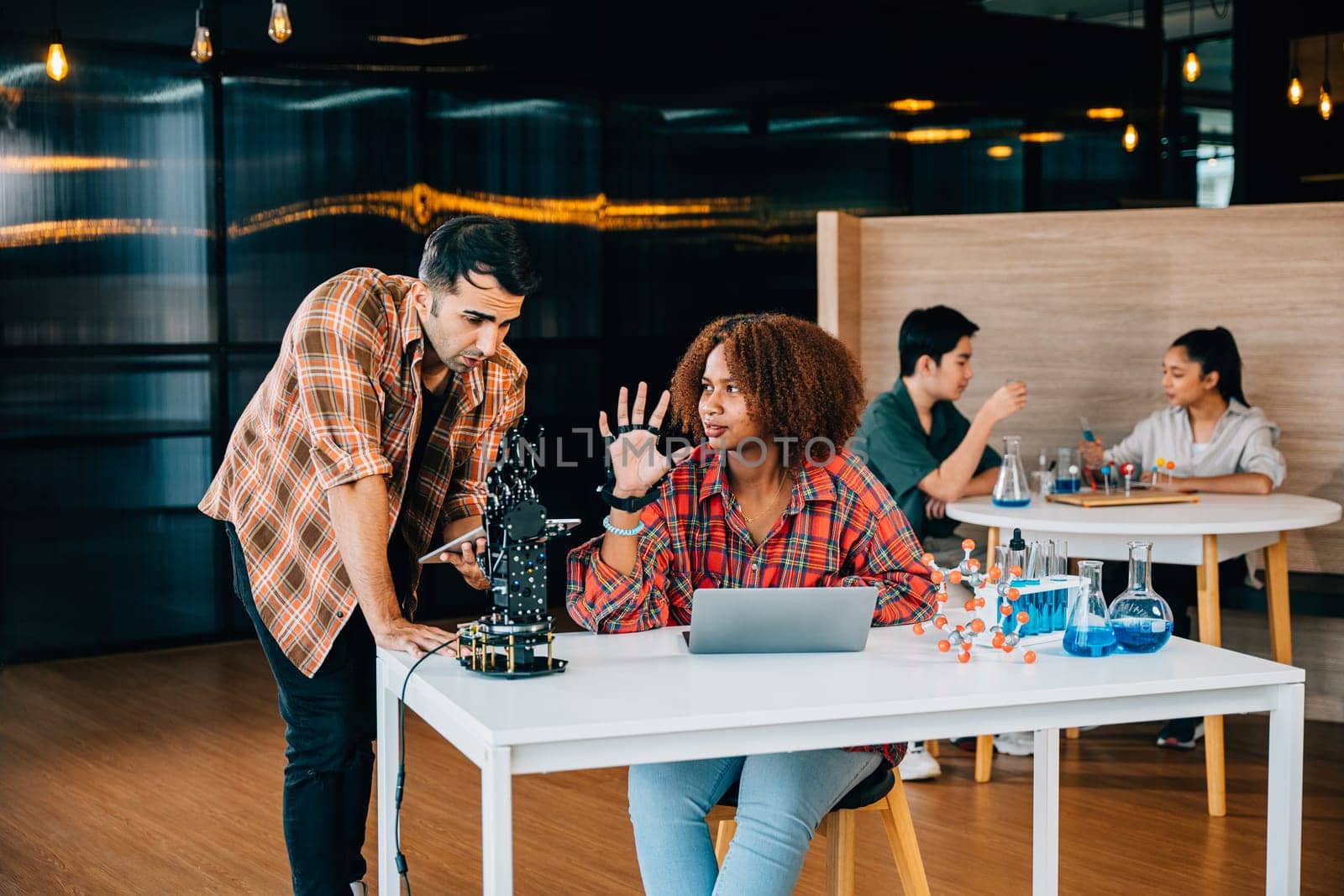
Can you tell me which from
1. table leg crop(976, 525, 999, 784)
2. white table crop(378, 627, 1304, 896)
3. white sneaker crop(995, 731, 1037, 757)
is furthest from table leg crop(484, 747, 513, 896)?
white sneaker crop(995, 731, 1037, 757)

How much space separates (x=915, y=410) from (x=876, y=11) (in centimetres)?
345

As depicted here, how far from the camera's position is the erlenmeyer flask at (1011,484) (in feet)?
12.7

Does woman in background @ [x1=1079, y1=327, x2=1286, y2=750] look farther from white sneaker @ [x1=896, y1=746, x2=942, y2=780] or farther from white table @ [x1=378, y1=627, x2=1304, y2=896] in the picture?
white table @ [x1=378, y1=627, x2=1304, y2=896]

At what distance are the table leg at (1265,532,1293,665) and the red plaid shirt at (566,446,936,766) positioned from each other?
74.3 inches

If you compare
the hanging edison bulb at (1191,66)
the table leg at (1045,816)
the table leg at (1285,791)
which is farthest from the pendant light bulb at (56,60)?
the hanging edison bulb at (1191,66)

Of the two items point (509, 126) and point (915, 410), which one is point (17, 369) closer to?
point (509, 126)

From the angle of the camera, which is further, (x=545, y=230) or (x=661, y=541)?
(x=545, y=230)

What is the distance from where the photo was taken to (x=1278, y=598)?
3916 mm

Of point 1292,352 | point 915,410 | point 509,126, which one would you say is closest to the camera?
point 915,410

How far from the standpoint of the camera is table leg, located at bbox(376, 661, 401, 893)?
2.18 meters

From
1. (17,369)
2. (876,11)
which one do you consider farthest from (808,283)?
(17,369)

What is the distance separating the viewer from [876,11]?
6.94 metres

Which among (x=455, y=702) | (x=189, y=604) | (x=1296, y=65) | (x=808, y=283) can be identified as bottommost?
(x=189, y=604)

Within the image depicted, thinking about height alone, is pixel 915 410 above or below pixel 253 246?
below
